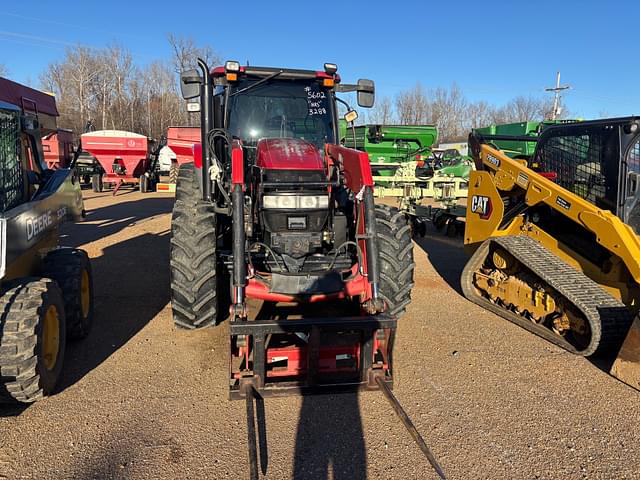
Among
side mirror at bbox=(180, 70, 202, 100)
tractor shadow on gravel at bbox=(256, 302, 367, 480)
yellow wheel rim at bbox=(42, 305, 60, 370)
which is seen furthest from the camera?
side mirror at bbox=(180, 70, 202, 100)

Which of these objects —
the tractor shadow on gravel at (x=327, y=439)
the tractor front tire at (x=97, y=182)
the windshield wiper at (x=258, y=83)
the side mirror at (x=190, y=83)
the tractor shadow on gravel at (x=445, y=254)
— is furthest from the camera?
the tractor front tire at (x=97, y=182)

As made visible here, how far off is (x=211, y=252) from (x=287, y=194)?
2.74 ft

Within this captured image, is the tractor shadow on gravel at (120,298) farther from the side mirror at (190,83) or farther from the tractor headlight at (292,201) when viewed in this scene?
the side mirror at (190,83)

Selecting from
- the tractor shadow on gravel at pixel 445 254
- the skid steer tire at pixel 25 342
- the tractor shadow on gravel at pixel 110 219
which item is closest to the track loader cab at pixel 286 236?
the skid steer tire at pixel 25 342

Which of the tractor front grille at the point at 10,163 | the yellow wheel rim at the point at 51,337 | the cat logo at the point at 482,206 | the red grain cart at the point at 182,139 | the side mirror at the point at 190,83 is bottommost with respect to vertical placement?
the yellow wheel rim at the point at 51,337

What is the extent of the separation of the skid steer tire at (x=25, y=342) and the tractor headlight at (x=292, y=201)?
1.77 metres

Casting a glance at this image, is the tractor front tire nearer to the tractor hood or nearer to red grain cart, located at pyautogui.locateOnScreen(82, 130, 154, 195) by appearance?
red grain cart, located at pyautogui.locateOnScreen(82, 130, 154, 195)

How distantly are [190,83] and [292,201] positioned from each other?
1482mm

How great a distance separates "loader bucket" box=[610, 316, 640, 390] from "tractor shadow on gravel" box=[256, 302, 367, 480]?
2.15 m

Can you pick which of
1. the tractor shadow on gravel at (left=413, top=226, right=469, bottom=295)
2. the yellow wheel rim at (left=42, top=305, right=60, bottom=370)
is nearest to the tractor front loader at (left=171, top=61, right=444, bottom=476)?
the yellow wheel rim at (left=42, top=305, right=60, bottom=370)

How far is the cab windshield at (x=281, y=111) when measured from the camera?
4852 mm

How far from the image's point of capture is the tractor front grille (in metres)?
3.62

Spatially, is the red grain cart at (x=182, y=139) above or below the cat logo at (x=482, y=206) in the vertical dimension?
above

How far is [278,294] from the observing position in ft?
12.6
